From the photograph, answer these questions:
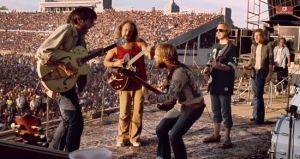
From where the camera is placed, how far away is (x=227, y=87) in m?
5.52

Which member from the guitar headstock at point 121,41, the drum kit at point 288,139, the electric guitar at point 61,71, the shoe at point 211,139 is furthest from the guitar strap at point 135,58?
the drum kit at point 288,139

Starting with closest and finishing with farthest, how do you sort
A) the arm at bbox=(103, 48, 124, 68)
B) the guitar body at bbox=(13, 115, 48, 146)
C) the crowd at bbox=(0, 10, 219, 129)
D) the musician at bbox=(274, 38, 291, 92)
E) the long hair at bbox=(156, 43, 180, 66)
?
the long hair at bbox=(156, 43, 180, 66) → the guitar body at bbox=(13, 115, 48, 146) → the arm at bbox=(103, 48, 124, 68) → the musician at bbox=(274, 38, 291, 92) → the crowd at bbox=(0, 10, 219, 129)

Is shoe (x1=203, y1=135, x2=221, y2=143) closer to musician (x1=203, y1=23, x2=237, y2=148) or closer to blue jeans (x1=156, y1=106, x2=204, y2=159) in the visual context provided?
musician (x1=203, y1=23, x2=237, y2=148)

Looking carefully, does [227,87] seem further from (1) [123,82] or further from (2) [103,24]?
(2) [103,24]

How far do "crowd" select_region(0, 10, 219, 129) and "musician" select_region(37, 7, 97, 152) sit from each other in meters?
9.70

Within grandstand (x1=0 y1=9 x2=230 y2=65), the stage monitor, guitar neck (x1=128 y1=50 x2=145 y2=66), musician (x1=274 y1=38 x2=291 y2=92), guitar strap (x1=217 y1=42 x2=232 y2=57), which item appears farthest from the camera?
grandstand (x1=0 y1=9 x2=230 y2=65)

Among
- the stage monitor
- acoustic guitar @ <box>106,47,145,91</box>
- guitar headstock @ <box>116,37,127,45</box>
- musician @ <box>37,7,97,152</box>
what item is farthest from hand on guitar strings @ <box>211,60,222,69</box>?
the stage monitor

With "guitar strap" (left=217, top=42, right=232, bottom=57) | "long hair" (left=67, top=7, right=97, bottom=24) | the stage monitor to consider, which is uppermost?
the stage monitor

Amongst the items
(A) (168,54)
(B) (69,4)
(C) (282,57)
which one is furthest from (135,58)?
(B) (69,4)

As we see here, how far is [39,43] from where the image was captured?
46.7 m

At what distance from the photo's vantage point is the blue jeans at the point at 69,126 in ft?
13.9

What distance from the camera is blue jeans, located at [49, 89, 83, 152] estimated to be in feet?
13.9

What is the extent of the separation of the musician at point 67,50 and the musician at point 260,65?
348 centimetres

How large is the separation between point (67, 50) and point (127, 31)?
1.18 m
